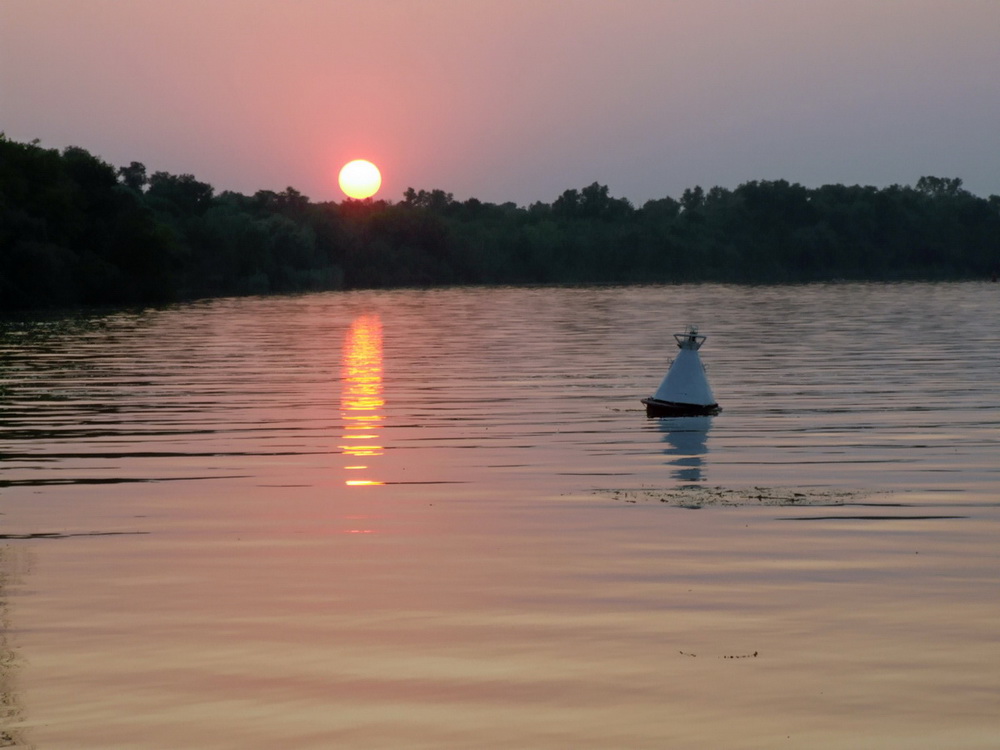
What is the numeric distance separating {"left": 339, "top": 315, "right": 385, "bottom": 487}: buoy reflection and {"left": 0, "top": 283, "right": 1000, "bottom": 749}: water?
150mm

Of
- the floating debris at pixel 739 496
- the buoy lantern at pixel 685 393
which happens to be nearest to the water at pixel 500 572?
the floating debris at pixel 739 496

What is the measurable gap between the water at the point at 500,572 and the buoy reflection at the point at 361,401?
150 mm

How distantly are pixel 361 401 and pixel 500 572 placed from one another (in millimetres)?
20270

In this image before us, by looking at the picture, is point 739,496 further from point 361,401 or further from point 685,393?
point 361,401

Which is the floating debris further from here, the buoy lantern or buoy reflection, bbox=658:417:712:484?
the buoy lantern

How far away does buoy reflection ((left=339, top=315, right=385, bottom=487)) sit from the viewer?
76.7 feet

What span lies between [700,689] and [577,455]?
42.2ft

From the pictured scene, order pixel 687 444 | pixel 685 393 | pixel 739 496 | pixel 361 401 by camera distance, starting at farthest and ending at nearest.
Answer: pixel 361 401, pixel 685 393, pixel 687 444, pixel 739 496

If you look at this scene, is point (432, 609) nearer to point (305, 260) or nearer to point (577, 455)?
point (577, 455)

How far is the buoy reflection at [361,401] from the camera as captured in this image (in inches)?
921

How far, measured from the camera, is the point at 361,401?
33.5 meters

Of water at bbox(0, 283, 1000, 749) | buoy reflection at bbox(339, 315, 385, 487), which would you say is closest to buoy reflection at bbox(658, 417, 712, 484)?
water at bbox(0, 283, 1000, 749)

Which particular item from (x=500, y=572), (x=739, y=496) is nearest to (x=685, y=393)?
(x=739, y=496)

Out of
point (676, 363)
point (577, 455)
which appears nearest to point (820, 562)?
point (577, 455)
